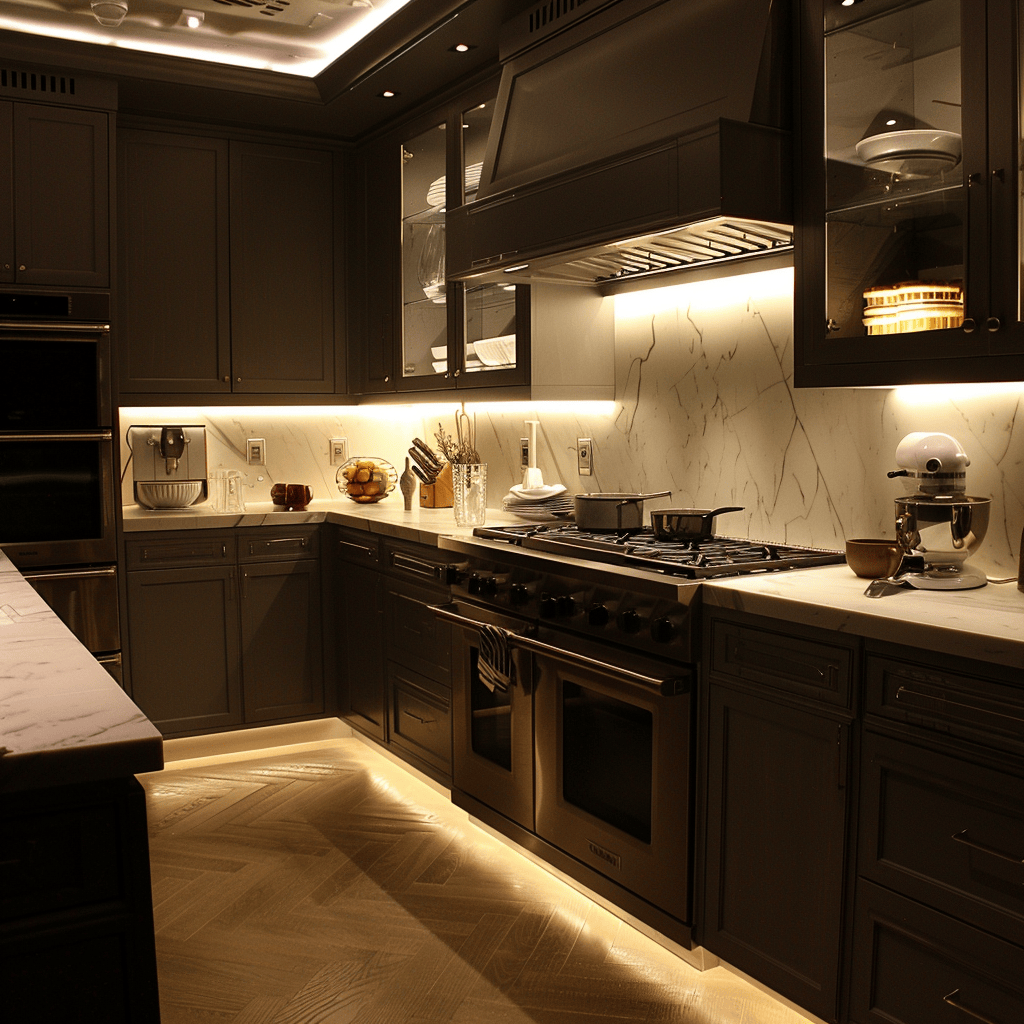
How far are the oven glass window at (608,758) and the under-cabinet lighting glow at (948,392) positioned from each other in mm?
Answer: 1001

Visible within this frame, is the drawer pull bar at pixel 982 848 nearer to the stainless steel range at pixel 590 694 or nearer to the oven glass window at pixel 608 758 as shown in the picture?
the stainless steel range at pixel 590 694

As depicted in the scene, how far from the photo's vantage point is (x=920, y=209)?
2.18 meters

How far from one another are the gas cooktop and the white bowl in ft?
5.65

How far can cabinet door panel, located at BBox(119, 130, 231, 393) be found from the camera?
4273 millimetres

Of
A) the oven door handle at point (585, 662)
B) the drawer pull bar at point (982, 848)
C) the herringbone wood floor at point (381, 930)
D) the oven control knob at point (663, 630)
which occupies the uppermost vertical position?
the oven control knob at point (663, 630)

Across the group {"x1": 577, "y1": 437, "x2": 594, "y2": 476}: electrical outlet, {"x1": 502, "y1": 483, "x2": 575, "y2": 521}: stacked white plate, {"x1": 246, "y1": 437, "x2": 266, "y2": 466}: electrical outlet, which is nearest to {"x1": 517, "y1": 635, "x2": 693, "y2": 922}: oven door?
{"x1": 502, "y1": 483, "x2": 575, "y2": 521}: stacked white plate

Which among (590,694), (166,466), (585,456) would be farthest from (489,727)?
(166,466)

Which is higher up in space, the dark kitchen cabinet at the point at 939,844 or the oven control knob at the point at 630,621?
the oven control knob at the point at 630,621

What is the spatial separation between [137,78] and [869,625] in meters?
3.37

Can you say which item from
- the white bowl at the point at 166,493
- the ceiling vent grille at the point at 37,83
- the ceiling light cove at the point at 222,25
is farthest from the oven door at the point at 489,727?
the ceiling vent grille at the point at 37,83

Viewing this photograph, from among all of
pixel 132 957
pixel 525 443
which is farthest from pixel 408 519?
pixel 132 957

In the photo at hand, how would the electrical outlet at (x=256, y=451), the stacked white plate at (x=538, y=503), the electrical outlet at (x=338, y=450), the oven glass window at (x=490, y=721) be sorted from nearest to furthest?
1. the oven glass window at (x=490, y=721)
2. the stacked white plate at (x=538, y=503)
3. the electrical outlet at (x=256, y=451)
4. the electrical outlet at (x=338, y=450)

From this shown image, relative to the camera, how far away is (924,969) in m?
1.87

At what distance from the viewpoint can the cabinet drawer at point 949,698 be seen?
1.70m
